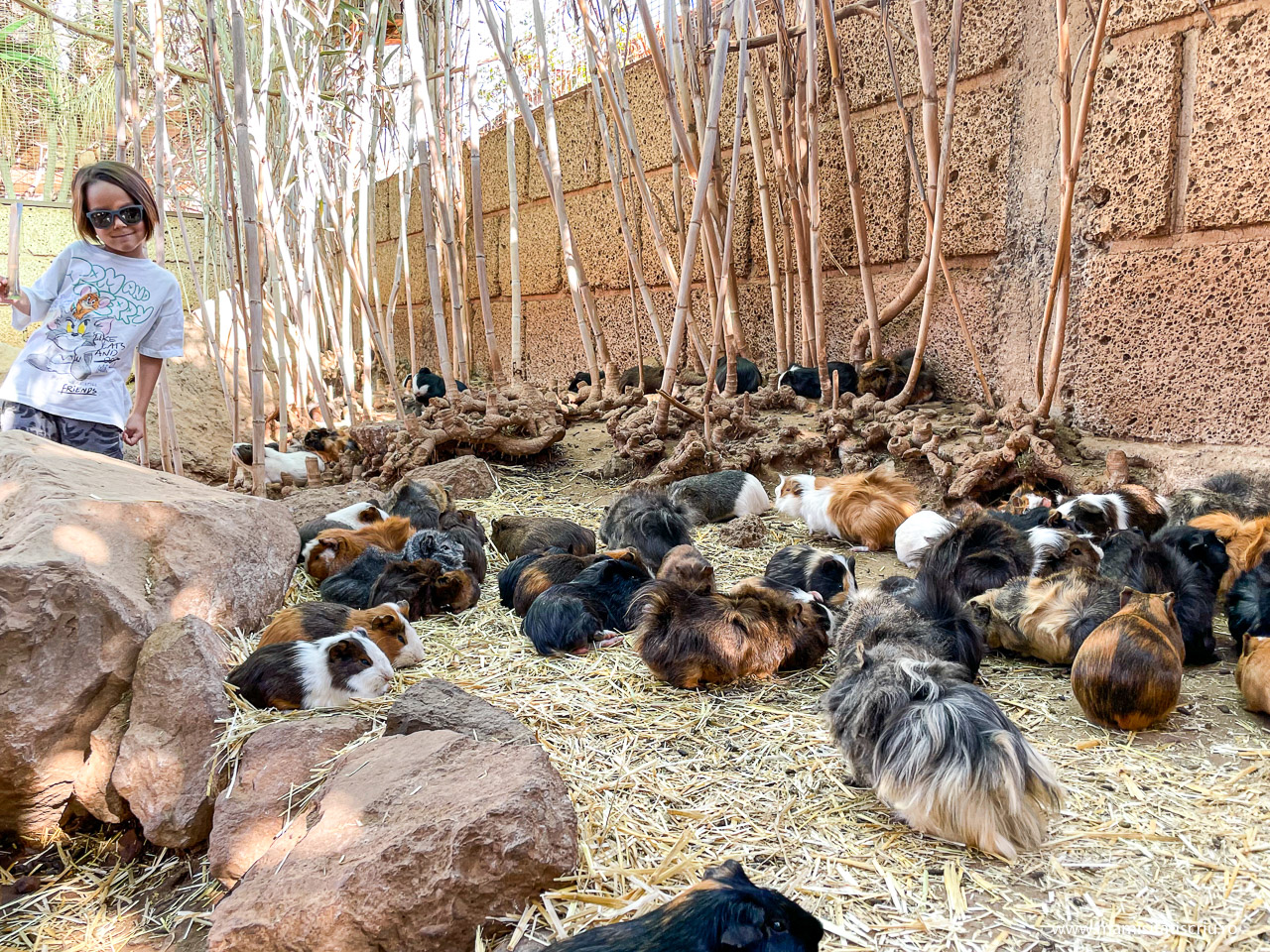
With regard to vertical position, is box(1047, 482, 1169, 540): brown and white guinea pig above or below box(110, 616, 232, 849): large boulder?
above

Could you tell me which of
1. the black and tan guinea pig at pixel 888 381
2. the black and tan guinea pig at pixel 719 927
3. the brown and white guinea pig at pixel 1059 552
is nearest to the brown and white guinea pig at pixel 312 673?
the black and tan guinea pig at pixel 719 927

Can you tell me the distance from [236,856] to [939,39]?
497 centimetres

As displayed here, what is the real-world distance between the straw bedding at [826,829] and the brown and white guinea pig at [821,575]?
37cm

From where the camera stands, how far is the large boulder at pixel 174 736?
7.17 feet

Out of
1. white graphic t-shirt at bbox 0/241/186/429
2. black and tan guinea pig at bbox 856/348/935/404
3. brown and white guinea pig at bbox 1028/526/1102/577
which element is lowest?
brown and white guinea pig at bbox 1028/526/1102/577

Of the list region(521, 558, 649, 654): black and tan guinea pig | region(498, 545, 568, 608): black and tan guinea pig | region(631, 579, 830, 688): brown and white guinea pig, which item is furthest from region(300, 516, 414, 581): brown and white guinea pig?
region(631, 579, 830, 688): brown and white guinea pig

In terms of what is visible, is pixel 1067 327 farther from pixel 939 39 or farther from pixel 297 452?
pixel 297 452

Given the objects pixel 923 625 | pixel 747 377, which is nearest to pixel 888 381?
pixel 747 377

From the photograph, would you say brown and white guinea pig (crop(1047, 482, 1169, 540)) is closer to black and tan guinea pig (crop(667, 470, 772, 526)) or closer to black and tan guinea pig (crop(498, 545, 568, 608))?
black and tan guinea pig (crop(667, 470, 772, 526))

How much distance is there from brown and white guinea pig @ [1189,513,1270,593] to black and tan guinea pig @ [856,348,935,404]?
1939 millimetres

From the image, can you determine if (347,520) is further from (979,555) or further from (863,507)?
(979,555)

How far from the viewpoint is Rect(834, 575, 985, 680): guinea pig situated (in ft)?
7.52

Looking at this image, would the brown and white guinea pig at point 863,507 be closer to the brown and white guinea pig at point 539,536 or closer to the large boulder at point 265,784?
the brown and white guinea pig at point 539,536

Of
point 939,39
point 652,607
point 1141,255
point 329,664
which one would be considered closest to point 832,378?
point 1141,255
